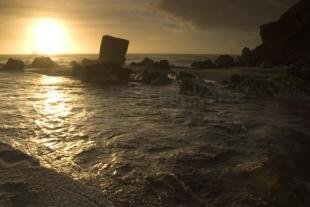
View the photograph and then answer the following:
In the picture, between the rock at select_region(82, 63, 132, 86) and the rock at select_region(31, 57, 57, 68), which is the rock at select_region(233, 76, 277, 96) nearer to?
the rock at select_region(82, 63, 132, 86)

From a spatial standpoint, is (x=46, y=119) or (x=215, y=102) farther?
(x=215, y=102)

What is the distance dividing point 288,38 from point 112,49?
26.7m

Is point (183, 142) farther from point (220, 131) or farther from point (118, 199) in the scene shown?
point (118, 199)

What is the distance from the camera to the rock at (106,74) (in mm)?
28767

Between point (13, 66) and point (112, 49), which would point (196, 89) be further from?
point (13, 66)

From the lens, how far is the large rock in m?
46.9

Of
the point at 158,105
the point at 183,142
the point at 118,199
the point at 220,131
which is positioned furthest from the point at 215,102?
the point at 118,199

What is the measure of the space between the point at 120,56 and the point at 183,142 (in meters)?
33.9

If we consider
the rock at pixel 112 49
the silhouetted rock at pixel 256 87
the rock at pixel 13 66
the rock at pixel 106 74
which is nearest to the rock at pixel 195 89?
the silhouetted rock at pixel 256 87

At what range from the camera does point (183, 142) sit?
9328mm

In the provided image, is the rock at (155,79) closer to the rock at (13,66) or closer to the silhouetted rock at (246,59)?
the rock at (13,66)

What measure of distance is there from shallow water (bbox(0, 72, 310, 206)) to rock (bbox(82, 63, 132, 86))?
1279 centimetres

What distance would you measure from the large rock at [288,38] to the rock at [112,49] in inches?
843

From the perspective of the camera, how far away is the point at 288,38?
51.1 m
